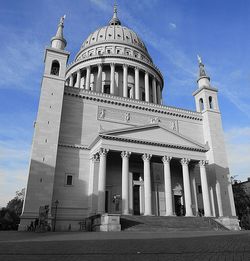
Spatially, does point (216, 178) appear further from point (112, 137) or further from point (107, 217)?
point (107, 217)

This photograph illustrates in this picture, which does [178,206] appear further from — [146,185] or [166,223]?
[166,223]

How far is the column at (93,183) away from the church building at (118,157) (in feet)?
0.35

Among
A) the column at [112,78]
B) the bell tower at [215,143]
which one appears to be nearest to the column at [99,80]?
the column at [112,78]

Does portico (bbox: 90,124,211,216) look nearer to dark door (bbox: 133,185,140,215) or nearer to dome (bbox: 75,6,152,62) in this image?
dark door (bbox: 133,185,140,215)

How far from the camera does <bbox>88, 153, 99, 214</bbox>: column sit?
28.5 m

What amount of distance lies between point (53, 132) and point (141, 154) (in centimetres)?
1045

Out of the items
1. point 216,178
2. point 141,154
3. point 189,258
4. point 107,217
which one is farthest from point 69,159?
point 189,258

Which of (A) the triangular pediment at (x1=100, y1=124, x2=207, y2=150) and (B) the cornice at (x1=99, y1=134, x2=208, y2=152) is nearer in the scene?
(B) the cornice at (x1=99, y1=134, x2=208, y2=152)

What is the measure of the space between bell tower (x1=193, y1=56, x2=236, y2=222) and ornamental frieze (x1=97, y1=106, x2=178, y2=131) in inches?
Result: 243

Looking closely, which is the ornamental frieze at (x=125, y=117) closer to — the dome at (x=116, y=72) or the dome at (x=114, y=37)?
the dome at (x=116, y=72)

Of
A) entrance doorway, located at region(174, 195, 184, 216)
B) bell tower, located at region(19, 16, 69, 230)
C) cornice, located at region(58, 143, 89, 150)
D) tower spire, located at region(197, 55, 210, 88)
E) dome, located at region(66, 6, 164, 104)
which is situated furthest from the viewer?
dome, located at region(66, 6, 164, 104)

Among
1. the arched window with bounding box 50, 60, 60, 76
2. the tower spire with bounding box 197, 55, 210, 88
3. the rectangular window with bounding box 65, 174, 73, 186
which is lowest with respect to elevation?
the rectangular window with bounding box 65, 174, 73, 186

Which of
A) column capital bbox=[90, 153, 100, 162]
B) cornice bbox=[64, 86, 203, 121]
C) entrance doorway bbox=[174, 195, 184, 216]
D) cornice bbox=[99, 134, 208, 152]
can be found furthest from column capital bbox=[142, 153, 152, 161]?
cornice bbox=[64, 86, 203, 121]

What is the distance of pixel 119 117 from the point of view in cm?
3650
